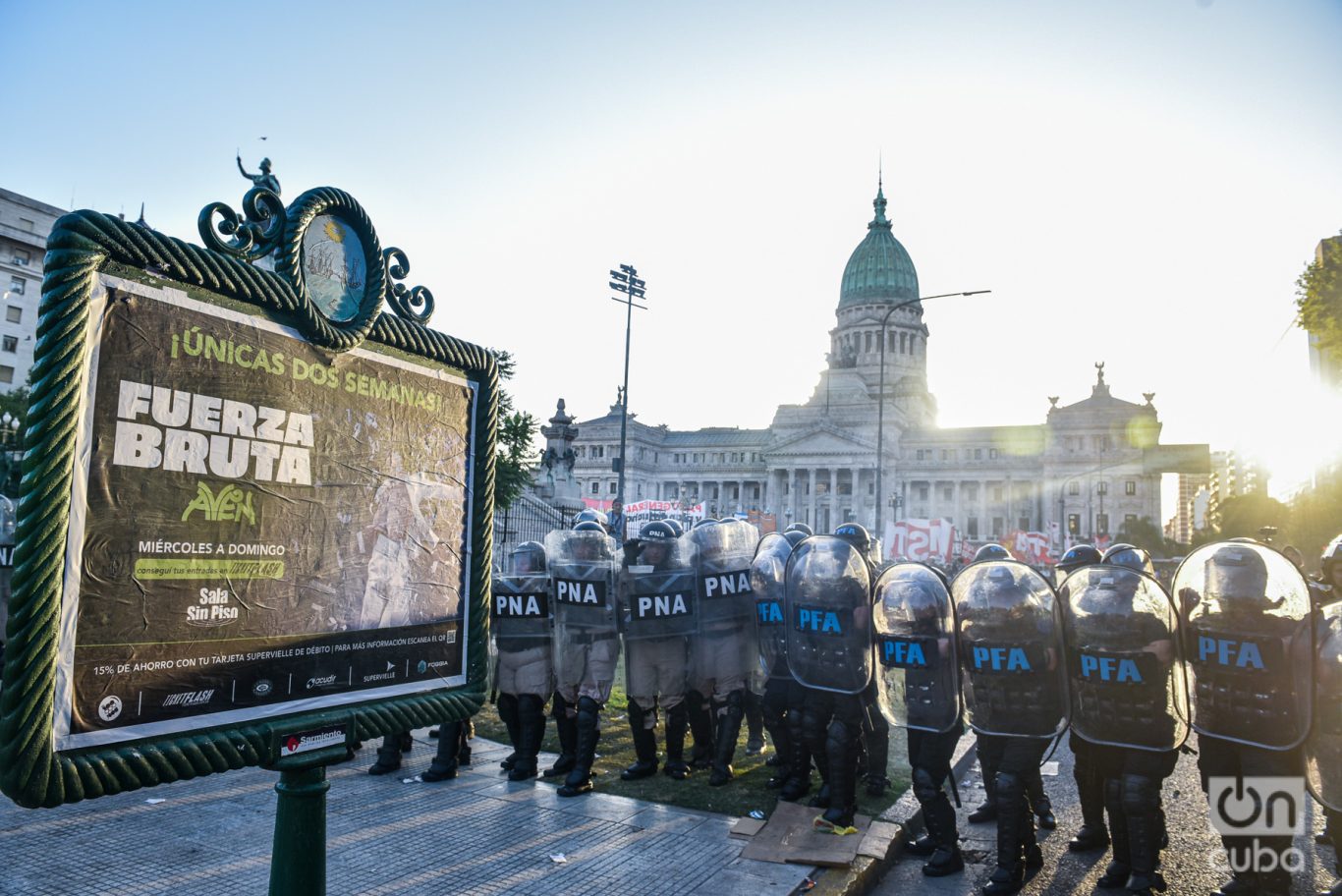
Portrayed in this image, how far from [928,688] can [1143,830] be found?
4.80 ft

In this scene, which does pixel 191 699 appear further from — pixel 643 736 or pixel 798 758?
pixel 643 736

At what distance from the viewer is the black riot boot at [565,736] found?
783 cm

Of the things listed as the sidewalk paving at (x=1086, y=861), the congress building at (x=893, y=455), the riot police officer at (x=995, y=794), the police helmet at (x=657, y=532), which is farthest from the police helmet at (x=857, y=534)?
the congress building at (x=893, y=455)

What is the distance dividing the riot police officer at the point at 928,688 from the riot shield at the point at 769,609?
1285 millimetres

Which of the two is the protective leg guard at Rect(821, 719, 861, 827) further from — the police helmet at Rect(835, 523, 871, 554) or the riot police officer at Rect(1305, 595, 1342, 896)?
the riot police officer at Rect(1305, 595, 1342, 896)

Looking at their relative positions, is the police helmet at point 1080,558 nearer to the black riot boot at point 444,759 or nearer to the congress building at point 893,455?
the black riot boot at point 444,759

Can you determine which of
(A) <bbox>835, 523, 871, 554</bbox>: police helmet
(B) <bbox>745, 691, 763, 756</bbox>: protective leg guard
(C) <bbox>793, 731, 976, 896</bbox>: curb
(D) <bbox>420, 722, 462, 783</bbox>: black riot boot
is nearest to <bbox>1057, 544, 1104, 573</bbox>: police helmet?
(A) <bbox>835, 523, 871, 554</bbox>: police helmet

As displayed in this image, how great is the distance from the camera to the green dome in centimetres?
9781

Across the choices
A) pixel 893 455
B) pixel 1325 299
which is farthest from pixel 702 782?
pixel 893 455

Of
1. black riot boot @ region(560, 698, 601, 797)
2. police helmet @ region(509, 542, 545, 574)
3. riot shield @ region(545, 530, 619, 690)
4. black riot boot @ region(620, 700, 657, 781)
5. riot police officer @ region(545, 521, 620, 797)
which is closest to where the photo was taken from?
black riot boot @ region(560, 698, 601, 797)

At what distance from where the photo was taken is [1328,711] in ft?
15.8

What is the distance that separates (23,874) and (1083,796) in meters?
6.93

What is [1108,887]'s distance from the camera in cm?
559

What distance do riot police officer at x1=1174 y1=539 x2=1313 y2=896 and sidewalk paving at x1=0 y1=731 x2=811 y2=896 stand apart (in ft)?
8.82
